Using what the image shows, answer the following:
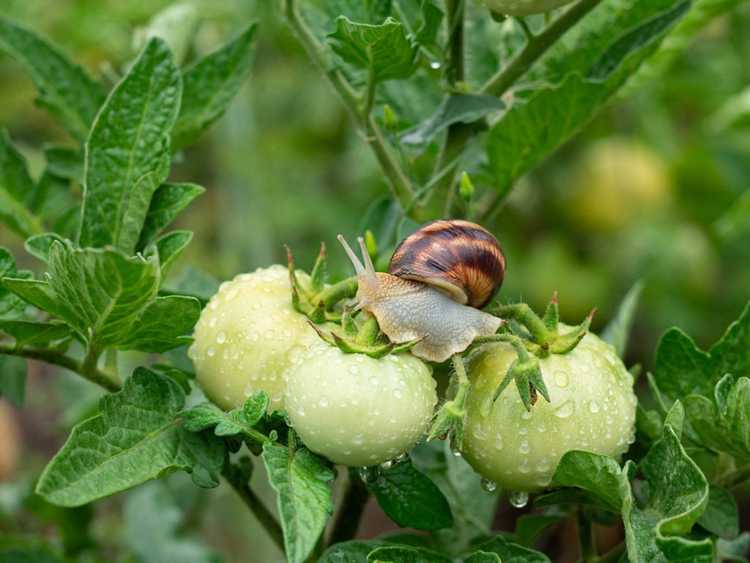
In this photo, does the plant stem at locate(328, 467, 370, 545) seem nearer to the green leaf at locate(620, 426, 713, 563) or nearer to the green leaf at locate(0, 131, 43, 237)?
the green leaf at locate(620, 426, 713, 563)

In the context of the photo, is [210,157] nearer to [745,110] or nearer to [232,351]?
[745,110]

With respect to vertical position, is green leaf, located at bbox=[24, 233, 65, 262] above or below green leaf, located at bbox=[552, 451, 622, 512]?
above

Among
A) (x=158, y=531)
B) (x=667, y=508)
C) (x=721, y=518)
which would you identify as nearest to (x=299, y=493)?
(x=667, y=508)

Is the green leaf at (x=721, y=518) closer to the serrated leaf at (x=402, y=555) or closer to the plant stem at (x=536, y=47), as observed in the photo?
the serrated leaf at (x=402, y=555)

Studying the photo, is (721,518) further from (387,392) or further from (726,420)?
(387,392)

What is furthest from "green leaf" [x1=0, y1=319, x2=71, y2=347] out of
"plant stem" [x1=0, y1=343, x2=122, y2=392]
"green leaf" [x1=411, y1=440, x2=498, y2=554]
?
"green leaf" [x1=411, y1=440, x2=498, y2=554]
